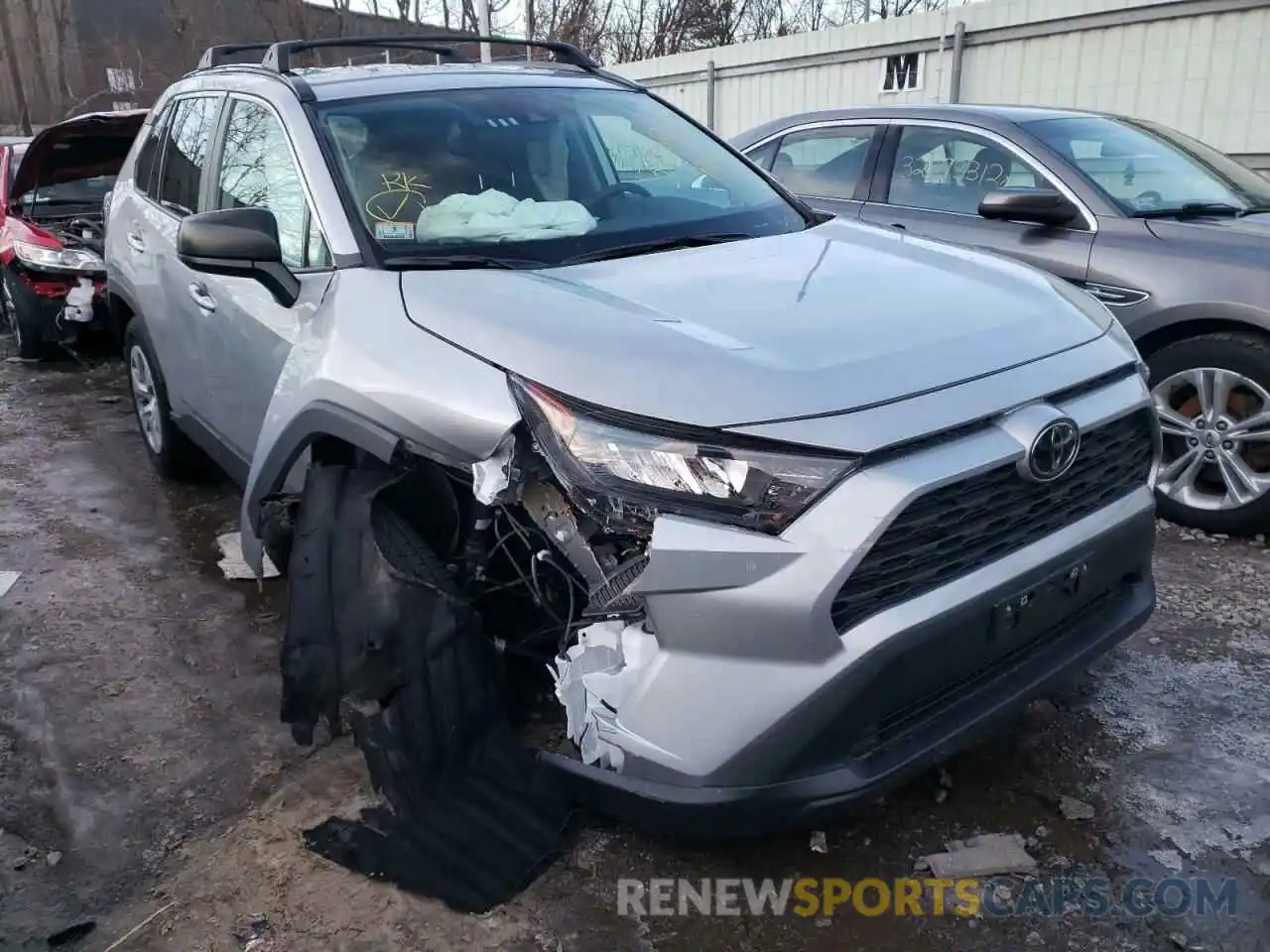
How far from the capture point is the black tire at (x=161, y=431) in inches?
185

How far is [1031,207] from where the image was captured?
445 cm

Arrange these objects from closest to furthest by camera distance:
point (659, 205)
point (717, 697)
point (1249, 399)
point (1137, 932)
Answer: point (717, 697)
point (1137, 932)
point (659, 205)
point (1249, 399)

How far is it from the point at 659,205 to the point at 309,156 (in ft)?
3.48

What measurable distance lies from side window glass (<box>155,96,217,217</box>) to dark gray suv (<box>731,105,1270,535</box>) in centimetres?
199

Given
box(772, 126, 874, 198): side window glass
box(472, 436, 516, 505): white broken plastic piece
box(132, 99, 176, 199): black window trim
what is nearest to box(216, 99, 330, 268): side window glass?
box(472, 436, 516, 505): white broken plastic piece

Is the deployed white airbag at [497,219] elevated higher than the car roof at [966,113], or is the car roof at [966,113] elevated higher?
the car roof at [966,113]

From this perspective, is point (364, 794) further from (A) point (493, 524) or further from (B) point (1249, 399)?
(B) point (1249, 399)

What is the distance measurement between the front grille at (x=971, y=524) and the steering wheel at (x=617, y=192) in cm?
162

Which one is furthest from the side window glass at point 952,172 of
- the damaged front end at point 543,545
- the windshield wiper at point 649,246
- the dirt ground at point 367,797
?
the damaged front end at point 543,545

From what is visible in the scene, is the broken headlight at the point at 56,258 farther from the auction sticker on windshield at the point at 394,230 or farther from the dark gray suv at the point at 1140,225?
the auction sticker on windshield at the point at 394,230

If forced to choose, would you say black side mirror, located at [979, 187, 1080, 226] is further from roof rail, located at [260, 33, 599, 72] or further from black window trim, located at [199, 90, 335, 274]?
black window trim, located at [199, 90, 335, 274]

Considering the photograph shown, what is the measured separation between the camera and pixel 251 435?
3402 millimetres

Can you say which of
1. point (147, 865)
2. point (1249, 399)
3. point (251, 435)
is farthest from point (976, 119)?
point (147, 865)

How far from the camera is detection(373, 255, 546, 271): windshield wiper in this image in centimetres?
271
